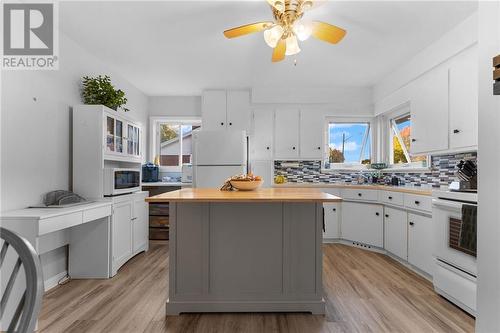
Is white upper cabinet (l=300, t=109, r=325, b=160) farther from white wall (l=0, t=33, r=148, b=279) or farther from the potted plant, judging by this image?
white wall (l=0, t=33, r=148, b=279)

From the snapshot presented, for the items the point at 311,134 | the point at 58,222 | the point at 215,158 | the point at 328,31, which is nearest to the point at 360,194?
the point at 311,134

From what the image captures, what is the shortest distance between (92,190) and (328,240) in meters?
3.37

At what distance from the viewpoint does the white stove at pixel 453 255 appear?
2158mm

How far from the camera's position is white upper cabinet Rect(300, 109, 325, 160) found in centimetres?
473

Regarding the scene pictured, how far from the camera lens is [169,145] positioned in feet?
17.6

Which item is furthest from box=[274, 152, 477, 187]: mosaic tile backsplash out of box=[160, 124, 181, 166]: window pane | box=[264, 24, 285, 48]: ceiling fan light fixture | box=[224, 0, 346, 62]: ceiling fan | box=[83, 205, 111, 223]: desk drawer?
box=[83, 205, 111, 223]: desk drawer

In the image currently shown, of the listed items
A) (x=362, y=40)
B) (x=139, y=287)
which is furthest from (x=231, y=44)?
(x=139, y=287)

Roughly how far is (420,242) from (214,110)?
3.50 metres

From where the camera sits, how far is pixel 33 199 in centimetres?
252

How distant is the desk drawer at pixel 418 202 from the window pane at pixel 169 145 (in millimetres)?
3855

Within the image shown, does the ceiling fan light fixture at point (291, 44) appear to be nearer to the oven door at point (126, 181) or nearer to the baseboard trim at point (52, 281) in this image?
the oven door at point (126, 181)

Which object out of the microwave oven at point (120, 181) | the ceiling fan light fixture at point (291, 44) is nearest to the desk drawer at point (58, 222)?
the microwave oven at point (120, 181)

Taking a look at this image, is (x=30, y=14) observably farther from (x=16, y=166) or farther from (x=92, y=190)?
(x=92, y=190)

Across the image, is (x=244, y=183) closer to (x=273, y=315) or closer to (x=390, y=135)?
(x=273, y=315)
